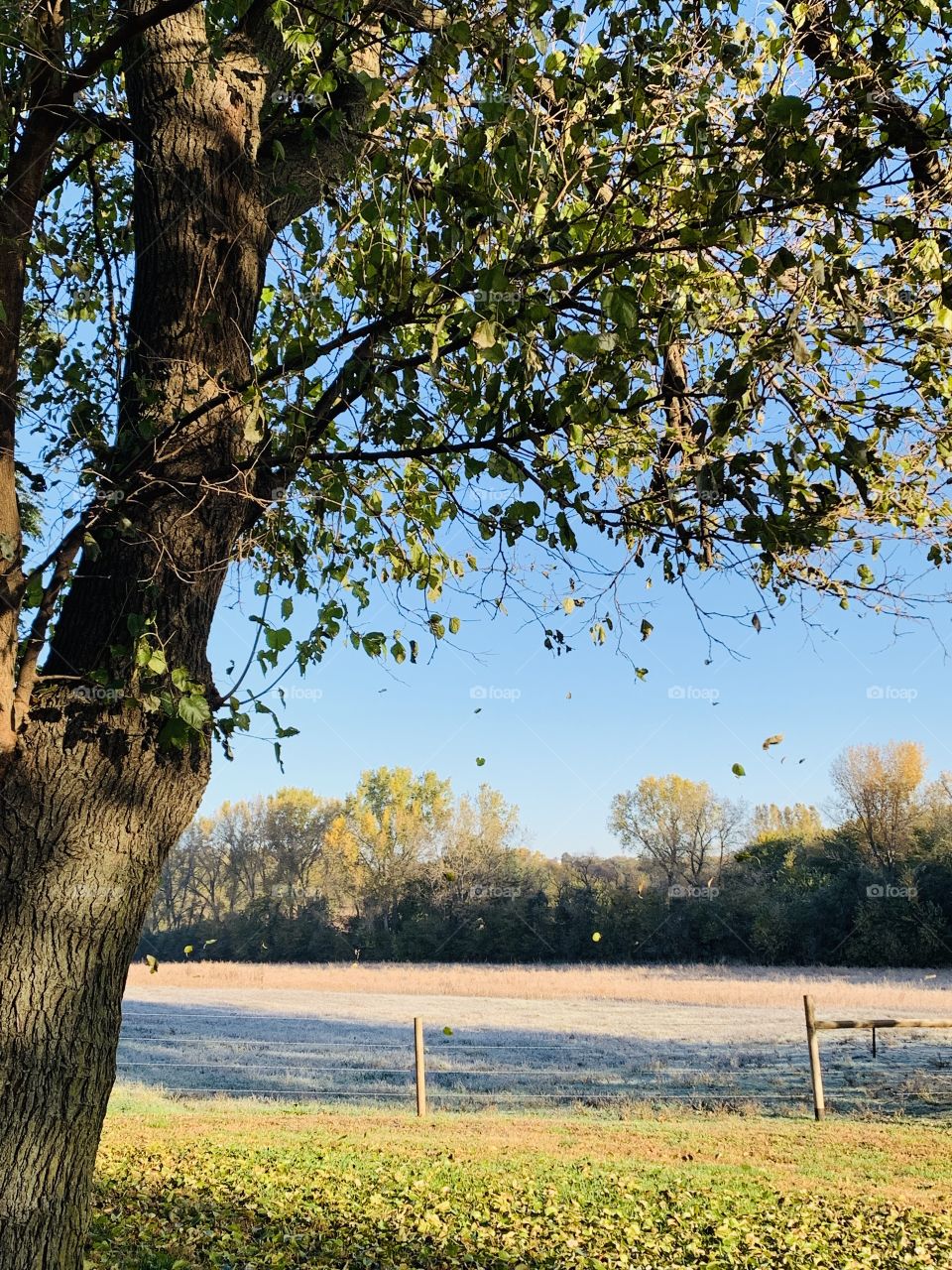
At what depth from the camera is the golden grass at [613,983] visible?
74.7 feet

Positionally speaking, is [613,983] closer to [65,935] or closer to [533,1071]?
[533,1071]

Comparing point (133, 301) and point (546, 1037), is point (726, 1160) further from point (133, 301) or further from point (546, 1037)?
point (546, 1037)

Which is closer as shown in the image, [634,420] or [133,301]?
[133,301]

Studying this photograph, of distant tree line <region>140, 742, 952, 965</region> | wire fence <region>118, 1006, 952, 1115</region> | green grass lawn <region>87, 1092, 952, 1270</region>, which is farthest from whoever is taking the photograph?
distant tree line <region>140, 742, 952, 965</region>

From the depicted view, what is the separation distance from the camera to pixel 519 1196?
22.0ft

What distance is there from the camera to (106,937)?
3.19 metres

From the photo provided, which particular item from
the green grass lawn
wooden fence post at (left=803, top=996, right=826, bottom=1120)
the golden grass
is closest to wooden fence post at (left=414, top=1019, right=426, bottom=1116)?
the green grass lawn

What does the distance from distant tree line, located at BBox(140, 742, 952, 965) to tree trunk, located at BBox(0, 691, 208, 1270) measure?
20297 mm

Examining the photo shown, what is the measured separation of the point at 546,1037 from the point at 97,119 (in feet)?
61.9

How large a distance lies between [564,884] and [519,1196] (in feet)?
94.9

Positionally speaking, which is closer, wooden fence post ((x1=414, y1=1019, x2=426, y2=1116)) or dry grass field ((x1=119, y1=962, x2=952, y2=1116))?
wooden fence post ((x1=414, y1=1019, x2=426, y2=1116))

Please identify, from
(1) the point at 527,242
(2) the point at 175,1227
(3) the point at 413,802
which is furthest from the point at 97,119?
(3) the point at 413,802

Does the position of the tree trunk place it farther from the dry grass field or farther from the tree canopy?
the dry grass field

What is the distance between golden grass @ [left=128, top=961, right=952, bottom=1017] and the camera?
896 inches
